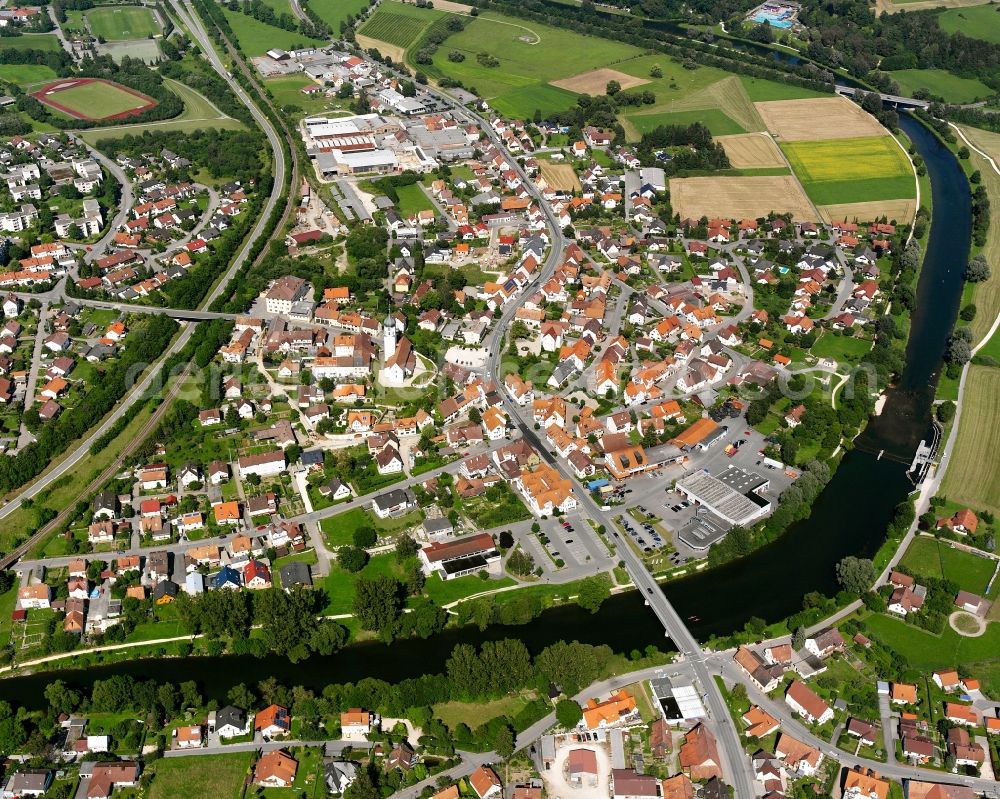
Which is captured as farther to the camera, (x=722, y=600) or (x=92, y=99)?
(x=92, y=99)

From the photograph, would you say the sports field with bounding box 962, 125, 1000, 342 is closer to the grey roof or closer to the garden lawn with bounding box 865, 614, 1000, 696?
the garden lawn with bounding box 865, 614, 1000, 696

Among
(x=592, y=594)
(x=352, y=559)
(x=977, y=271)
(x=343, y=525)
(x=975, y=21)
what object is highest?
(x=975, y=21)

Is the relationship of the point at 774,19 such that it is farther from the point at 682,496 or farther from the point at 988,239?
the point at 682,496

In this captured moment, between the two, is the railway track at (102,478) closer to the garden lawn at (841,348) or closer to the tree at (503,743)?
the tree at (503,743)

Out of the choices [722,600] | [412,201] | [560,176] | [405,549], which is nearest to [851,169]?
[560,176]

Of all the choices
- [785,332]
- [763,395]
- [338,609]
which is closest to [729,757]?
[338,609]

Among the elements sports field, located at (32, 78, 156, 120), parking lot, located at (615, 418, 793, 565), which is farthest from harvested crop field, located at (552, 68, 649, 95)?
parking lot, located at (615, 418, 793, 565)
